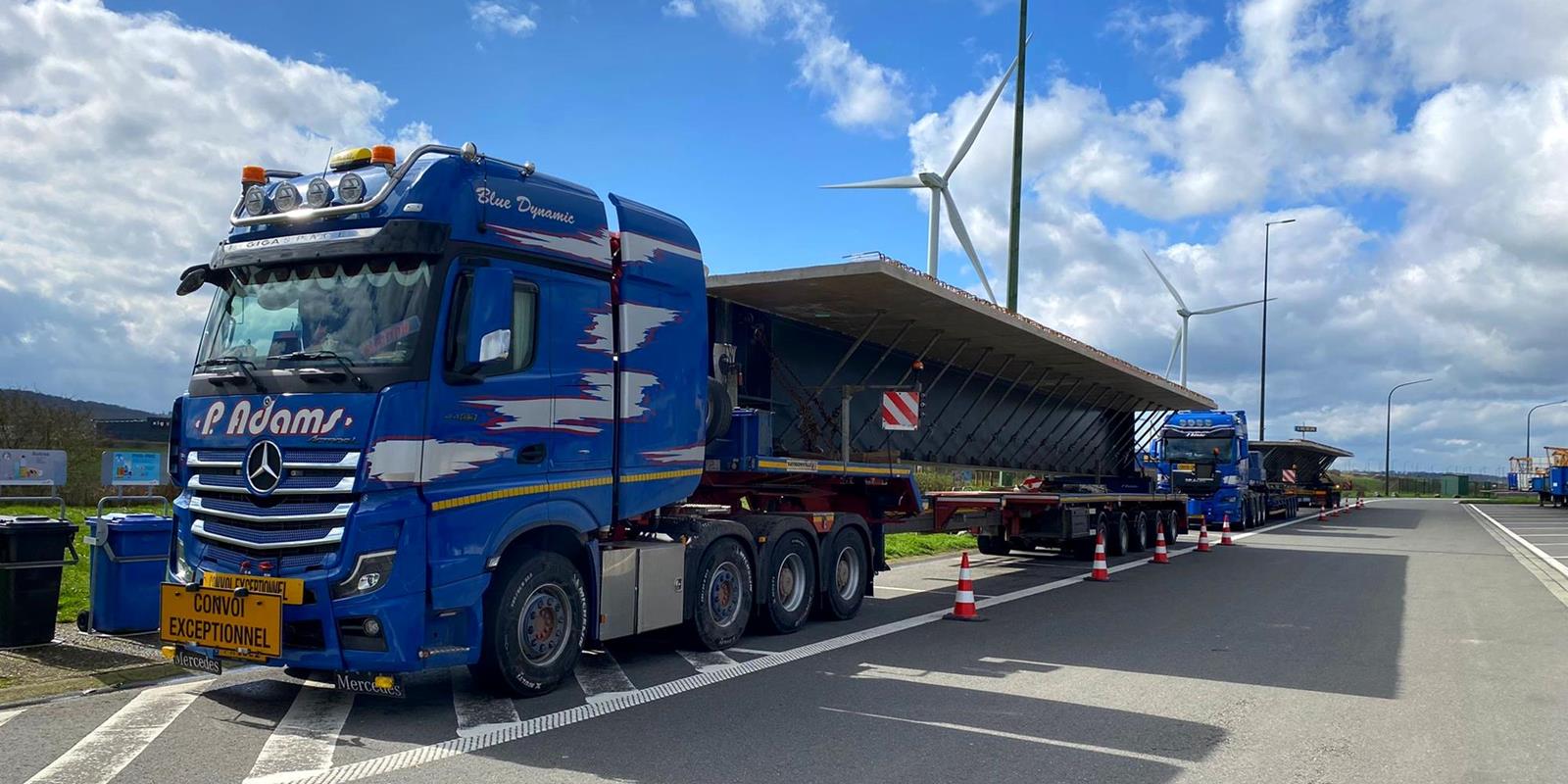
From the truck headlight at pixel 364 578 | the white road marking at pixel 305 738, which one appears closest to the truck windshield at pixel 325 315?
the truck headlight at pixel 364 578

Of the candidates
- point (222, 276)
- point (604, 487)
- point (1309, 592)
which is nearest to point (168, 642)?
point (222, 276)

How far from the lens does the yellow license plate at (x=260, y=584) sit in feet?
19.6

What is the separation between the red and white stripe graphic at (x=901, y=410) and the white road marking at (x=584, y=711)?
293 centimetres

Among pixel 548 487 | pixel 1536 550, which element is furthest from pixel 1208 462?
pixel 548 487

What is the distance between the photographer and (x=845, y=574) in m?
11.0

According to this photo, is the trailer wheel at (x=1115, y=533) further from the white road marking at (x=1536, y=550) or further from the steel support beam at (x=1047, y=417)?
the white road marking at (x=1536, y=550)

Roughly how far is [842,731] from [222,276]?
15.7 ft

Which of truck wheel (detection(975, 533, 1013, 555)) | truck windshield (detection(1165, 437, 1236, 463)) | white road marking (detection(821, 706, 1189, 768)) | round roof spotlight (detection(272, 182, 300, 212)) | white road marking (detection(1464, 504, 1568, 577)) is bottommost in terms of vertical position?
white road marking (detection(1464, 504, 1568, 577))

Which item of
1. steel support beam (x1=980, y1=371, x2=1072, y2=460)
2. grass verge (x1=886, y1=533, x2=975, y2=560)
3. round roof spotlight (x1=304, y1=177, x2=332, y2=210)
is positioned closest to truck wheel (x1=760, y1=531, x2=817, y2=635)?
round roof spotlight (x1=304, y1=177, x2=332, y2=210)

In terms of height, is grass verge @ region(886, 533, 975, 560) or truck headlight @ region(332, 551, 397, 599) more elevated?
truck headlight @ region(332, 551, 397, 599)

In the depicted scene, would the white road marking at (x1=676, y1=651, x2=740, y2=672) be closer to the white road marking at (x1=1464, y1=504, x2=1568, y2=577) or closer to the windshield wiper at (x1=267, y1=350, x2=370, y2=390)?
the windshield wiper at (x1=267, y1=350, x2=370, y2=390)

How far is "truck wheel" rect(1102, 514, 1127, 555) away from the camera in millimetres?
19344

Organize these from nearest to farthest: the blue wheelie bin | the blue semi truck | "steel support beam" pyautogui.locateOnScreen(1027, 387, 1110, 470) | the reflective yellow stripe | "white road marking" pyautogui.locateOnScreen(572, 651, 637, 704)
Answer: the reflective yellow stripe, "white road marking" pyautogui.locateOnScreen(572, 651, 637, 704), the blue wheelie bin, "steel support beam" pyautogui.locateOnScreen(1027, 387, 1110, 470), the blue semi truck

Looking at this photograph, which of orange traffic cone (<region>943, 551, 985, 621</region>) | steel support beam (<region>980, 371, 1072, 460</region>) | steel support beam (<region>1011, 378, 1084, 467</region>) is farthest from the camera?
steel support beam (<region>1011, 378, 1084, 467</region>)
